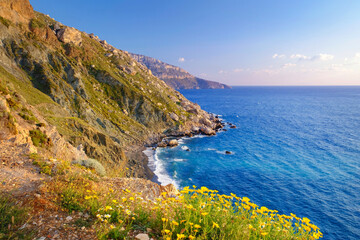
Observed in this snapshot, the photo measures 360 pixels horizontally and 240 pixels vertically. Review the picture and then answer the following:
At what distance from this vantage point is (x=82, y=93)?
66.8m

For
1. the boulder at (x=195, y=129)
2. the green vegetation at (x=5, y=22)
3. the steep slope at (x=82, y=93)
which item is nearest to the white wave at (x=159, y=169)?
the steep slope at (x=82, y=93)

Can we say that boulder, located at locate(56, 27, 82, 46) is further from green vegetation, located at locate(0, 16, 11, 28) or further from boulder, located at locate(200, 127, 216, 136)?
boulder, located at locate(200, 127, 216, 136)

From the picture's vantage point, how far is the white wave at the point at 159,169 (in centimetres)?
4244

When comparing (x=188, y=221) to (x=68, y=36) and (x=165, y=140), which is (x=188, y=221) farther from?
(x=68, y=36)

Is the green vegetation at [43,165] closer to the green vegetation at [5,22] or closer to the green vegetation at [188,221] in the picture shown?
the green vegetation at [188,221]

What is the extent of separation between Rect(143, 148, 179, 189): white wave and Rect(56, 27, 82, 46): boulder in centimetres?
6245

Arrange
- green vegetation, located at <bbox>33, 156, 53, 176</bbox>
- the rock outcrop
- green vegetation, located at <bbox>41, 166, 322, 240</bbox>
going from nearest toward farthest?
green vegetation, located at <bbox>41, 166, 322, 240</bbox> < green vegetation, located at <bbox>33, 156, 53, 176</bbox> < the rock outcrop

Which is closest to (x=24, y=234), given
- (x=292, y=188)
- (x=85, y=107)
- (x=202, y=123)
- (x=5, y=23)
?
(x=292, y=188)

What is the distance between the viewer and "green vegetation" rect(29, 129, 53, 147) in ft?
61.1

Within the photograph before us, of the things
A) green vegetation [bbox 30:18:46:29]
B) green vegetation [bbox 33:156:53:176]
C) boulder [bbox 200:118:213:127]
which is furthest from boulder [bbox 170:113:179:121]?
green vegetation [bbox 33:156:53:176]

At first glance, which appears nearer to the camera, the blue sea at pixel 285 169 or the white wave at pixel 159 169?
the blue sea at pixel 285 169

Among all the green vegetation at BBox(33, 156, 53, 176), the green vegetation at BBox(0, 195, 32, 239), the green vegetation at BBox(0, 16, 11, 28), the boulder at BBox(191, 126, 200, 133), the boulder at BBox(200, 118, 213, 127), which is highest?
the green vegetation at BBox(0, 16, 11, 28)

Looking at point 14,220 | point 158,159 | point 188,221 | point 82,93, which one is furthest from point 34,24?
point 188,221

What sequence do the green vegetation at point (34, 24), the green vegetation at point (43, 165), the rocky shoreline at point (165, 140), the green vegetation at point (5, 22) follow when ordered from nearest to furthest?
the green vegetation at point (43, 165) → the rocky shoreline at point (165, 140) → the green vegetation at point (5, 22) → the green vegetation at point (34, 24)
